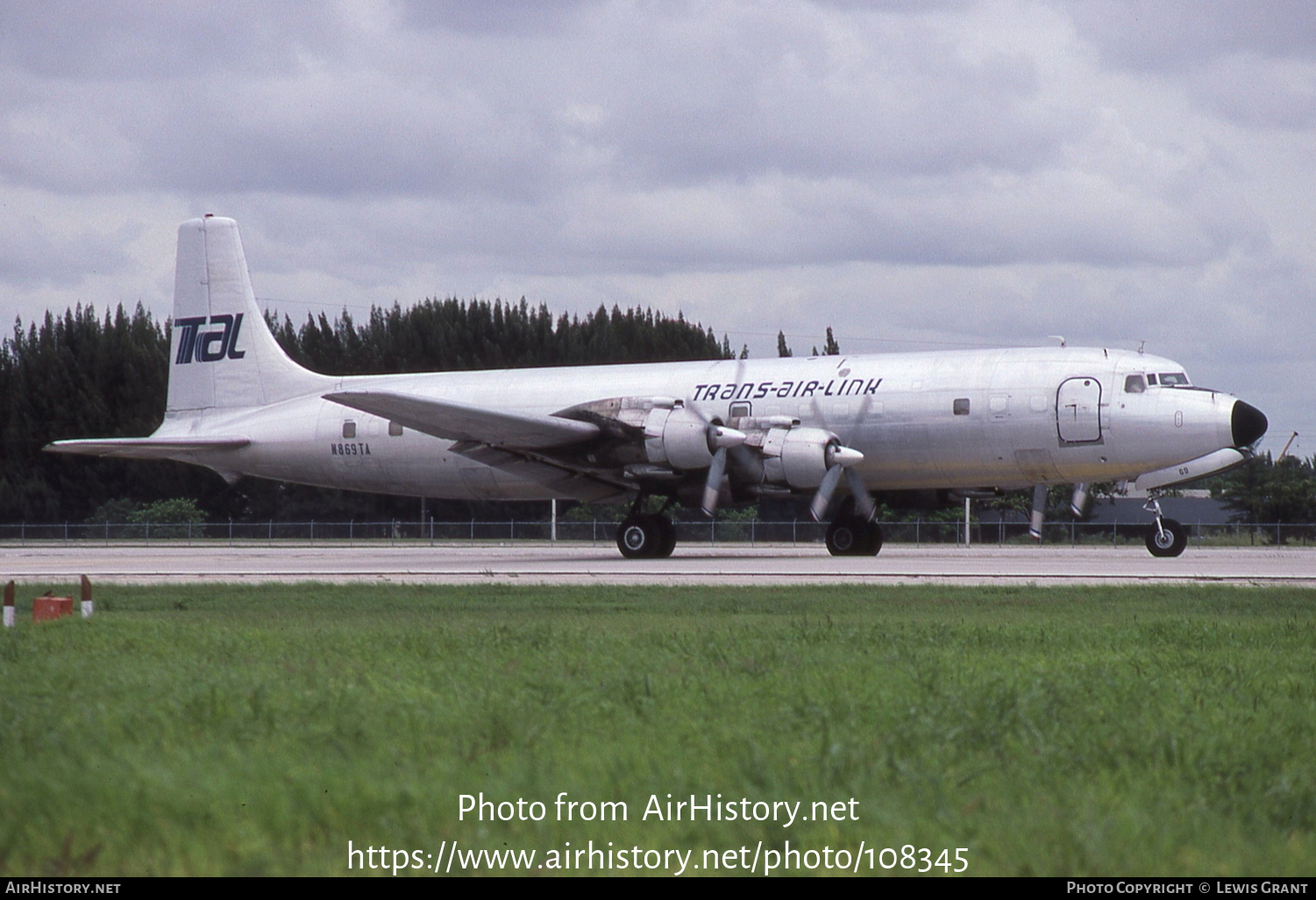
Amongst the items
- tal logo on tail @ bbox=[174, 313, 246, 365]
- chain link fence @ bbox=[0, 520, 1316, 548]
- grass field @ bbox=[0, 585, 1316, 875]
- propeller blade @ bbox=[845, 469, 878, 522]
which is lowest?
chain link fence @ bbox=[0, 520, 1316, 548]

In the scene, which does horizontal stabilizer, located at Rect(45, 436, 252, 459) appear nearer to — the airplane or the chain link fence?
the airplane

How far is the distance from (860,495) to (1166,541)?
21.5 ft

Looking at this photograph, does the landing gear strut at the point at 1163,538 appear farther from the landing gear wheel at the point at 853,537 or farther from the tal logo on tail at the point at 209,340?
the tal logo on tail at the point at 209,340

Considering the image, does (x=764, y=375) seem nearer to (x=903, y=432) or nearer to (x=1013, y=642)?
(x=903, y=432)

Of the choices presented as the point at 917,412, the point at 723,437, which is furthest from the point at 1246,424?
the point at 723,437

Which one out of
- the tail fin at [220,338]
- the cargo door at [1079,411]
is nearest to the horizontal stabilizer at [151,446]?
the tail fin at [220,338]

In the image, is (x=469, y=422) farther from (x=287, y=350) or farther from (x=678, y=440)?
(x=287, y=350)

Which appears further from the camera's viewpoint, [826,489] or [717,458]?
[717,458]

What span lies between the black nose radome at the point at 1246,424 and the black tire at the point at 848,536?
24.0 ft

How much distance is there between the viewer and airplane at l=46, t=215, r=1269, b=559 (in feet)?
84.7

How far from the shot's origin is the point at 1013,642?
396 inches

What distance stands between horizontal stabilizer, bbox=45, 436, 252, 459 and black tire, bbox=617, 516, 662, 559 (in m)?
10.5

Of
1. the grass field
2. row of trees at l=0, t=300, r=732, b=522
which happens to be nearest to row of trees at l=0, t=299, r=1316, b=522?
row of trees at l=0, t=300, r=732, b=522

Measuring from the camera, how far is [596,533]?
4619 centimetres
